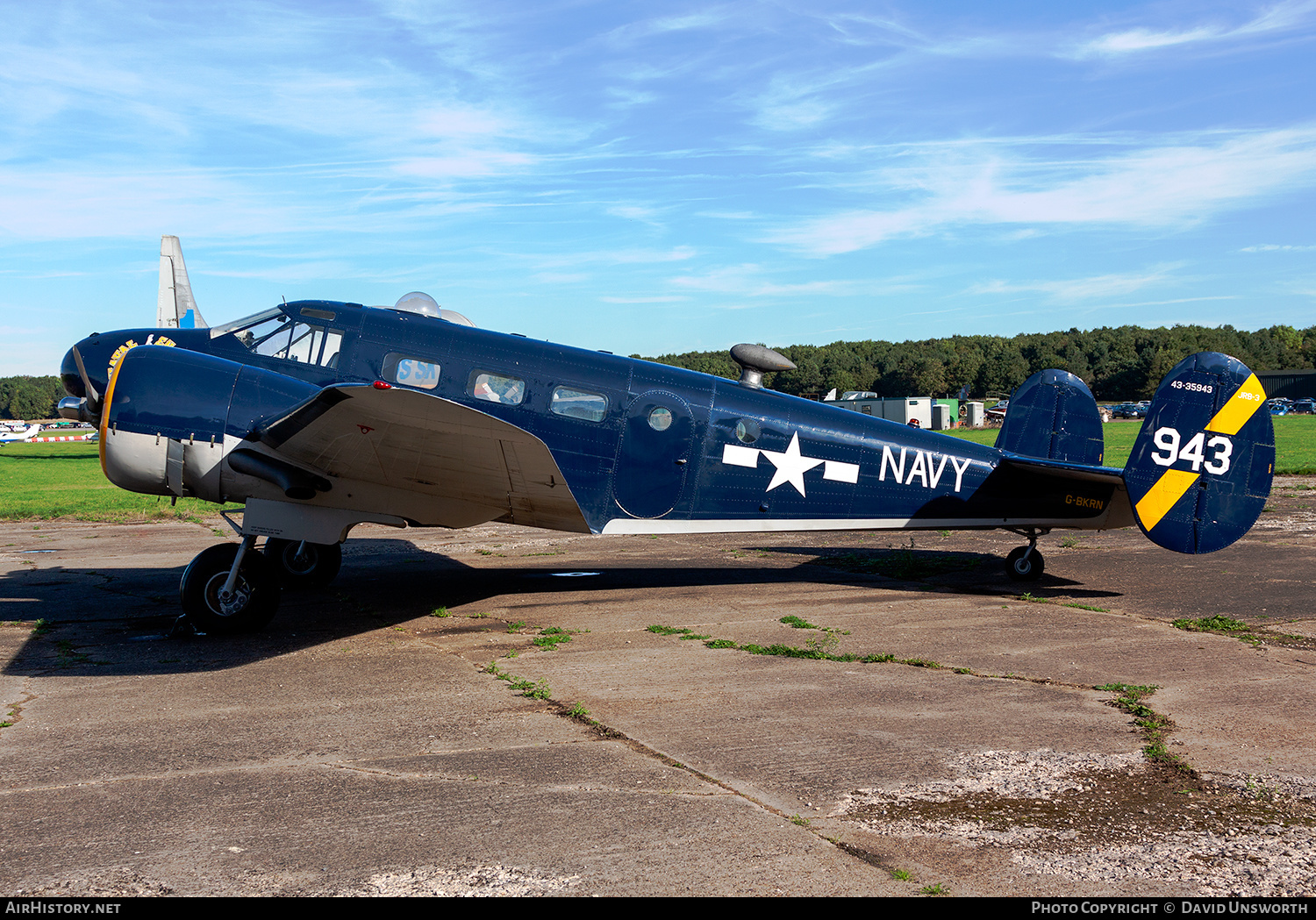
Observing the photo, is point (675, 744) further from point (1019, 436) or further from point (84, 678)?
point (1019, 436)

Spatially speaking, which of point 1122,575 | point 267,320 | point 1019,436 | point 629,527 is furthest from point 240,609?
point 1122,575

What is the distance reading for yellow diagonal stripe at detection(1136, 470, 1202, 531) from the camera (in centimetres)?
961

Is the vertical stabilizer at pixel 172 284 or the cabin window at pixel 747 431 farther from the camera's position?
the vertical stabilizer at pixel 172 284

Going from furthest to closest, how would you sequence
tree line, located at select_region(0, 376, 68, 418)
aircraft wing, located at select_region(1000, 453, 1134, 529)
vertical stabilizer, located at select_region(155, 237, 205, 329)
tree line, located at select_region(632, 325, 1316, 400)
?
tree line, located at select_region(0, 376, 68, 418) < tree line, located at select_region(632, 325, 1316, 400) < vertical stabilizer, located at select_region(155, 237, 205, 329) < aircraft wing, located at select_region(1000, 453, 1134, 529)

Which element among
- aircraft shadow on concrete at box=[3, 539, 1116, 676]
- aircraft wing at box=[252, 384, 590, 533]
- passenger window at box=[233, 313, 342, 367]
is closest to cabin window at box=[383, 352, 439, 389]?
passenger window at box=[233, 313, 342, 367]

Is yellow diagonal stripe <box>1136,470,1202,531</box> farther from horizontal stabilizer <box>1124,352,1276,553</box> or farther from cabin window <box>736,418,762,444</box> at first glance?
cabin window <box>736,418,762,444</box>

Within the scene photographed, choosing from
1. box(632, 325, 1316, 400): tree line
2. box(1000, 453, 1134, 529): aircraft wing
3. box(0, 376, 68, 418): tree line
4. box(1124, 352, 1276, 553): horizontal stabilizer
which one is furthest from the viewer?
box(0, 376, 68, 418): tree line

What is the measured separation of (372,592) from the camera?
36.2 ft

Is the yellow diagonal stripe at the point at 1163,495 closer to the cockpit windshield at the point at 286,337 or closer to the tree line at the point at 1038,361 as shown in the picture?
the cockpit windshield at the point at 286,337

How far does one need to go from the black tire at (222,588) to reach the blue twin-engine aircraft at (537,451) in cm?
2

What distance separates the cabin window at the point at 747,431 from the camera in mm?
10008

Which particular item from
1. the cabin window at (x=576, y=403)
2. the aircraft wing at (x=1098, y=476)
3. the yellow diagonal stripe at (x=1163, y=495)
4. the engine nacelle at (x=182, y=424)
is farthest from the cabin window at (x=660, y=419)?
the yellow diagonal stripe at (x=1163, y=495)

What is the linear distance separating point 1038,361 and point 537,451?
156963mm

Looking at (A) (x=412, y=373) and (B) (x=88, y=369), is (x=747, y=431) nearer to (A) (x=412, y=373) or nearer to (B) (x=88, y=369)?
(A) (x=412, y=373)
